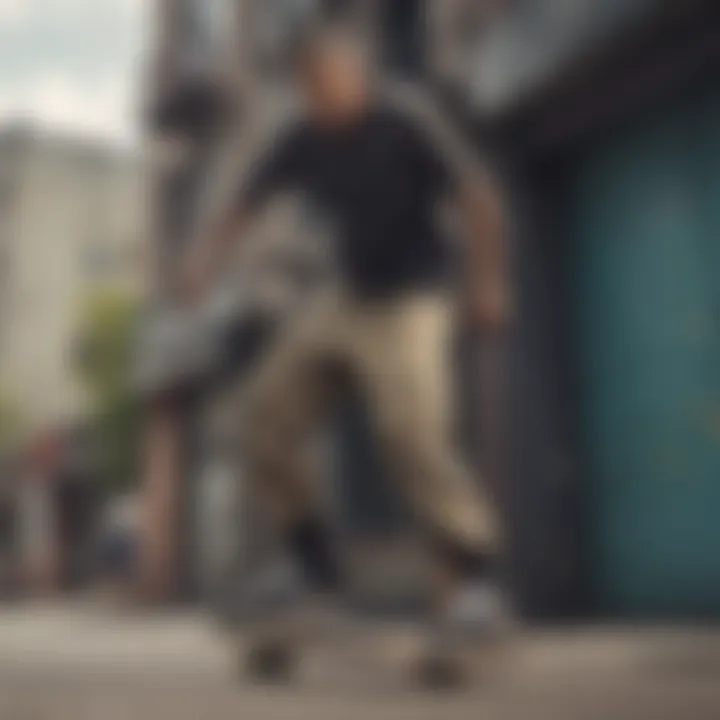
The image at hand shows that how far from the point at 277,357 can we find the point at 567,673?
1.27 m

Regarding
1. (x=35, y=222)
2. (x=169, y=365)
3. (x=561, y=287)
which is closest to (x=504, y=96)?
(x=561, y=287)

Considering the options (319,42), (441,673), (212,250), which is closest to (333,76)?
(319,42)

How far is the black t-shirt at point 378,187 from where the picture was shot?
383 centimetres

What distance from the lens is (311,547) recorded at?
13.0 ft

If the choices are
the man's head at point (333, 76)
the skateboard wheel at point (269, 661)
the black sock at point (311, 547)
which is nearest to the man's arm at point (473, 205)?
the man's head at point (333, 76)

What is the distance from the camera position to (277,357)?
388 centimetres

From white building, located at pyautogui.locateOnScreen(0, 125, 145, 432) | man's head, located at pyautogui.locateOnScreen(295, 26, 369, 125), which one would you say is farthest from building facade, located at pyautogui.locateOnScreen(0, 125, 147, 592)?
man's head, located at pyautogui.locateOnScreen(295, 26, 369, 125)

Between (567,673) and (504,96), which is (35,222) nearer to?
(504,96)

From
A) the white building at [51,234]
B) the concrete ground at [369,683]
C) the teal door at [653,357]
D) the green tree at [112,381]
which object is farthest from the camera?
the white building at [51,234]

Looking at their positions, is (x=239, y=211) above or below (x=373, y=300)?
above

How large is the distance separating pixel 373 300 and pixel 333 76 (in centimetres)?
68

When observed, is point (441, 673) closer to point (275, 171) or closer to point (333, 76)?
point (275, 171)

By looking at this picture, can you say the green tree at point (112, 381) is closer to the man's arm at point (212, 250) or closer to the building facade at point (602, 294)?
the building facade at point (602, 294)

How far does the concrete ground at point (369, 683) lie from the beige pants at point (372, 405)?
1.58ft
